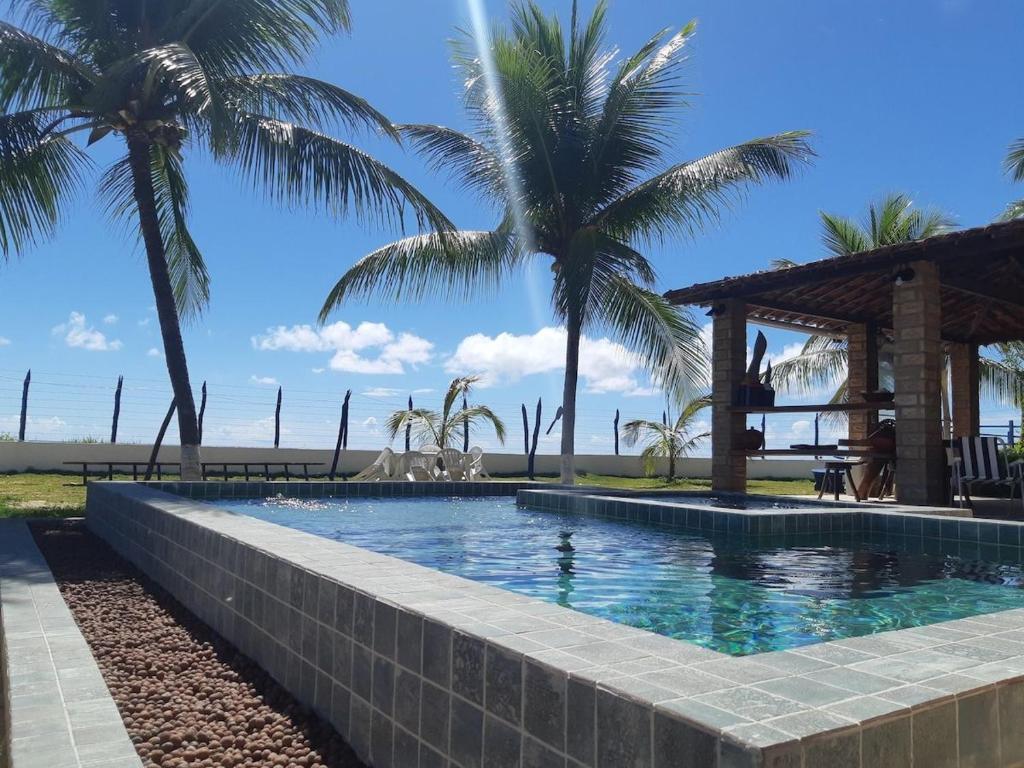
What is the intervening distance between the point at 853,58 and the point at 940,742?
13.7 metres

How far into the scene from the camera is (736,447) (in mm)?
11391

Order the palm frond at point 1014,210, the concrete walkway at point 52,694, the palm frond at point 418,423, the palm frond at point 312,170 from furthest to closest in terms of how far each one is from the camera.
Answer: the palm frond at point 1014,210, the palm frond at point 418,423, the palm frond at point 312,170, the concrete walkway at point 52,694

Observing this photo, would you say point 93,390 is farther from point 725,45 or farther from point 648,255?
point 725,45

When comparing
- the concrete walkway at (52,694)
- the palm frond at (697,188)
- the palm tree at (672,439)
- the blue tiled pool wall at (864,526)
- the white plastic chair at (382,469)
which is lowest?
the concrete walkway at (52,694)

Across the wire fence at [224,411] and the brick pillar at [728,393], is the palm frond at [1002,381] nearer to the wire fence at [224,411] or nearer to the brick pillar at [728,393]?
the wire fence at [224,411]

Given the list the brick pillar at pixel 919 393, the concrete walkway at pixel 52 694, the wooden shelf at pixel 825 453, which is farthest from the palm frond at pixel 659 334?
the concrete walkway at pixel 52 694

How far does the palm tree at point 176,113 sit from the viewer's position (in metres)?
9.98

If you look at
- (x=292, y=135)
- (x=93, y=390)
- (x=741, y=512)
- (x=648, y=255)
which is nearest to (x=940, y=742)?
(x=741, y=512)

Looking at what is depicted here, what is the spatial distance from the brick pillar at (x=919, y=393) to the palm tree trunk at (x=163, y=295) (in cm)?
843

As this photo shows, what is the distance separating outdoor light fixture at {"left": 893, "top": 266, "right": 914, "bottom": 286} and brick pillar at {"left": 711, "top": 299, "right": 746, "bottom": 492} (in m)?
2.42

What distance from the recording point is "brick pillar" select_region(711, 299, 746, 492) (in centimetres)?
1138

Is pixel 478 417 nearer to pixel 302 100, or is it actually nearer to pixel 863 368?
pixel 863 368

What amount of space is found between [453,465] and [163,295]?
253 inches

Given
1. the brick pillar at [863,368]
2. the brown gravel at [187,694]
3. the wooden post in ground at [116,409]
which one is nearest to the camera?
the brown gravel at [187,694]
